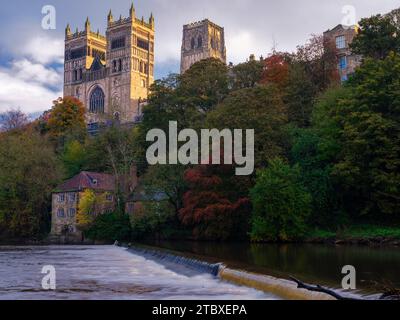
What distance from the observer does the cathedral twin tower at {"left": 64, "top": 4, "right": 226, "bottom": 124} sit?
15050cm

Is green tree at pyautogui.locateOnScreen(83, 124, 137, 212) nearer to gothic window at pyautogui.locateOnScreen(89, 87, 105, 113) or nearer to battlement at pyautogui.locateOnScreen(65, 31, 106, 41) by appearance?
gothic window at pyautogui.locateOnScreen(89, 87, 105, 113)

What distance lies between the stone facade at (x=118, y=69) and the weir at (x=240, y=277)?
117m

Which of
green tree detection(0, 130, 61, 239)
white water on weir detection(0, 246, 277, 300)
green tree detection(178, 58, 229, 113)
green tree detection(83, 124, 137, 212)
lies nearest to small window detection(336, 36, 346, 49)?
green tree detection(178, 58, 229, 113)

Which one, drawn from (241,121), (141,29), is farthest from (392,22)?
(141,29)

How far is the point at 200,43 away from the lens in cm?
15012

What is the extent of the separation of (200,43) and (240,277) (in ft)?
438

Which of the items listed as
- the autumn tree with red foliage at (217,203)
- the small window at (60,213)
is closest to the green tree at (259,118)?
the autumn tree with red foliage at (217,203)

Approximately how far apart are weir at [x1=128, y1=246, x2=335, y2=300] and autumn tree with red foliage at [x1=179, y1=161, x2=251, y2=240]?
1378 cm

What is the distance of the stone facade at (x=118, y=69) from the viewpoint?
152500mm

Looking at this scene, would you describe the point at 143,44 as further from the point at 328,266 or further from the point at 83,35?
the point at 328,266

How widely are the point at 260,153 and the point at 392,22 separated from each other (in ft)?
70.8

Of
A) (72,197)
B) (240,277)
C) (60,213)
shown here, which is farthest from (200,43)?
(240,277)

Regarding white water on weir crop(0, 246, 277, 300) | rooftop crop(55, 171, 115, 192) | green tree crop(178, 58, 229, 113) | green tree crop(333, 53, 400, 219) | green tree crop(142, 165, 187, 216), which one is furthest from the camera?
green tree crop(178, 58, 229, 113)

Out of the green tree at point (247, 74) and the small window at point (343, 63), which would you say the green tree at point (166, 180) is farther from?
the small window at point (343, 63)
